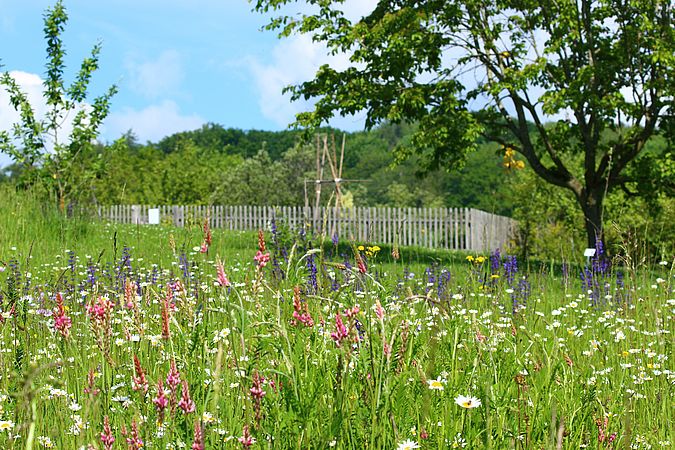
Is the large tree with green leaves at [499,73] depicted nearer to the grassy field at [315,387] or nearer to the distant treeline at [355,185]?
the distant treeline at [355,185]

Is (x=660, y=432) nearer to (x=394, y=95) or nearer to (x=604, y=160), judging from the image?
(x=394, y=95)

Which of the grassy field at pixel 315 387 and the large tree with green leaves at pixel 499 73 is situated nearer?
the grassy field at pixel 315 387

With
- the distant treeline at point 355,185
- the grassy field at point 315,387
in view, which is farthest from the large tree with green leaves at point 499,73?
the grassy field at point 315,387

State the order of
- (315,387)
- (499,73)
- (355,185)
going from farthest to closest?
1. (355,185)
2. (499,73)
3. (315,387)

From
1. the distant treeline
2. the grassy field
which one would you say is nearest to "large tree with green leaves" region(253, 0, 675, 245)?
the distant treeline

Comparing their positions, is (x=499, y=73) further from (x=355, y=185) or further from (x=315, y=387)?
(x=355, y=185)

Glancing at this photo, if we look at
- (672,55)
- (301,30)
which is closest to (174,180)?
(301,30)

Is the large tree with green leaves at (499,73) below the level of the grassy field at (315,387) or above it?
above

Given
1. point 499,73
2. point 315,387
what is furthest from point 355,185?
point 315,387

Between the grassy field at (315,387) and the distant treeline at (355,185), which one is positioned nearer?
the grassy field at (315,387)

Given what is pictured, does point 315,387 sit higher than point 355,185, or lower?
lower

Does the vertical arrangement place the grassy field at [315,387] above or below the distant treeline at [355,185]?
below

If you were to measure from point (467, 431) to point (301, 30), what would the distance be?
14.7m

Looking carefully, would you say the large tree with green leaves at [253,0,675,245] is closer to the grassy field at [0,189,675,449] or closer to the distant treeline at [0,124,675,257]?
the distant treeline at [0,124,675,257]
